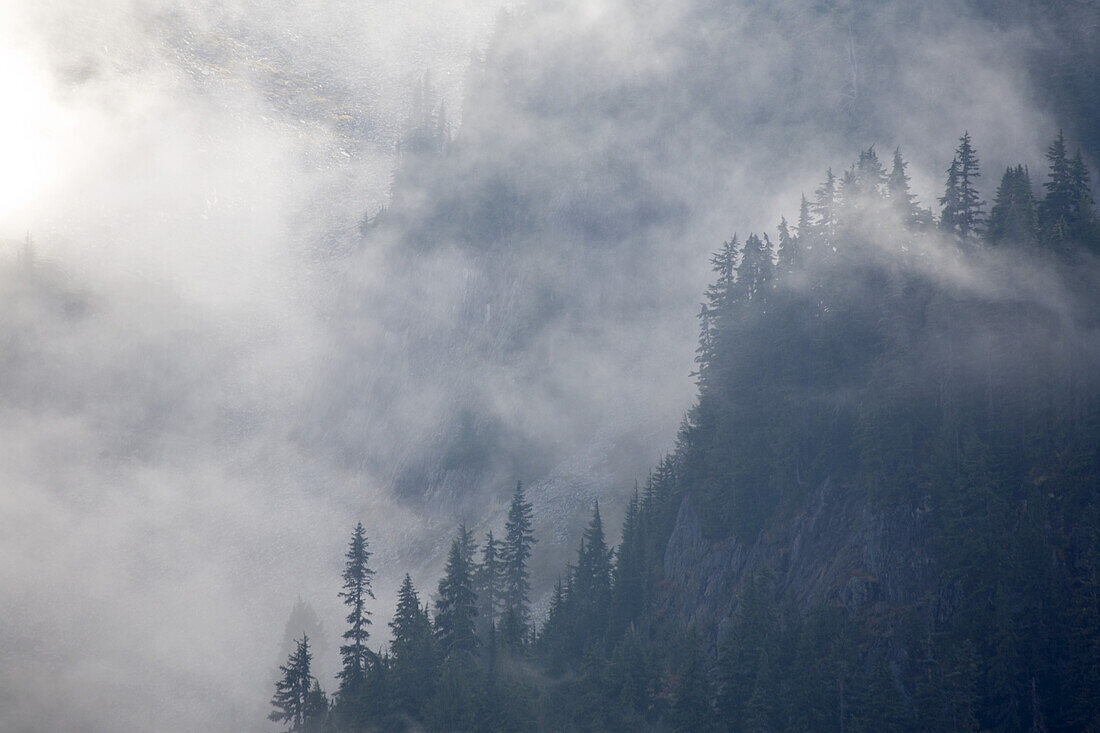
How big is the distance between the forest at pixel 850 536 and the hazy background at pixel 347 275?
27.8 meters

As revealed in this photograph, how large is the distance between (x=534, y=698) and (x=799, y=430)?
91.6ft

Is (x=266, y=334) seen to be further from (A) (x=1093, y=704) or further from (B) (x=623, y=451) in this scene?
(A) (x=1093, y=704)

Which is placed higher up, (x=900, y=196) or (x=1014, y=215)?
(x=900, y=196)

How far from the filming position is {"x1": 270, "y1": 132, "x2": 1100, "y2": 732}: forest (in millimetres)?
53781

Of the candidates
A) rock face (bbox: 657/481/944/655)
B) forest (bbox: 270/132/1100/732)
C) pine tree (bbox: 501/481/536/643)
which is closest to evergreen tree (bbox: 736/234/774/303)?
forest (bbox: 270/132/1100/732)

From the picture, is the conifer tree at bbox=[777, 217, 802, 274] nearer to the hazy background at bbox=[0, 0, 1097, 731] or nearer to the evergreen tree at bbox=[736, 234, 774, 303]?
the evergreen tree at bbox=[736, 234, 774, 303]

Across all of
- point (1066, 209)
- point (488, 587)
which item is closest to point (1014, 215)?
point (1066, 209)

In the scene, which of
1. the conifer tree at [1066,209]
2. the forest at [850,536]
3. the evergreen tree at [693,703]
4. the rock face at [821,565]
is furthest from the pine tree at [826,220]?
the evergreen tree at [693,703]

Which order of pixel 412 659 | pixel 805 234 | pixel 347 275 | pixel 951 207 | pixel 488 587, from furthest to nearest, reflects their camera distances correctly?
pixel 347 275 < pixel 805 234 < pixel 488 587 < pixel 951 207 < pixel 412 659

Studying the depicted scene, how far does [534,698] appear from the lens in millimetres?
61969

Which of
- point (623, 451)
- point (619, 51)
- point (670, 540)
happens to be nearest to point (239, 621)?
point (623, 451)

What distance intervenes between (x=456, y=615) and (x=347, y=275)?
9168 cm

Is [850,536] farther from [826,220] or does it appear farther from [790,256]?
[826,220]

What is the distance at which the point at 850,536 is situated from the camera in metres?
63.7
